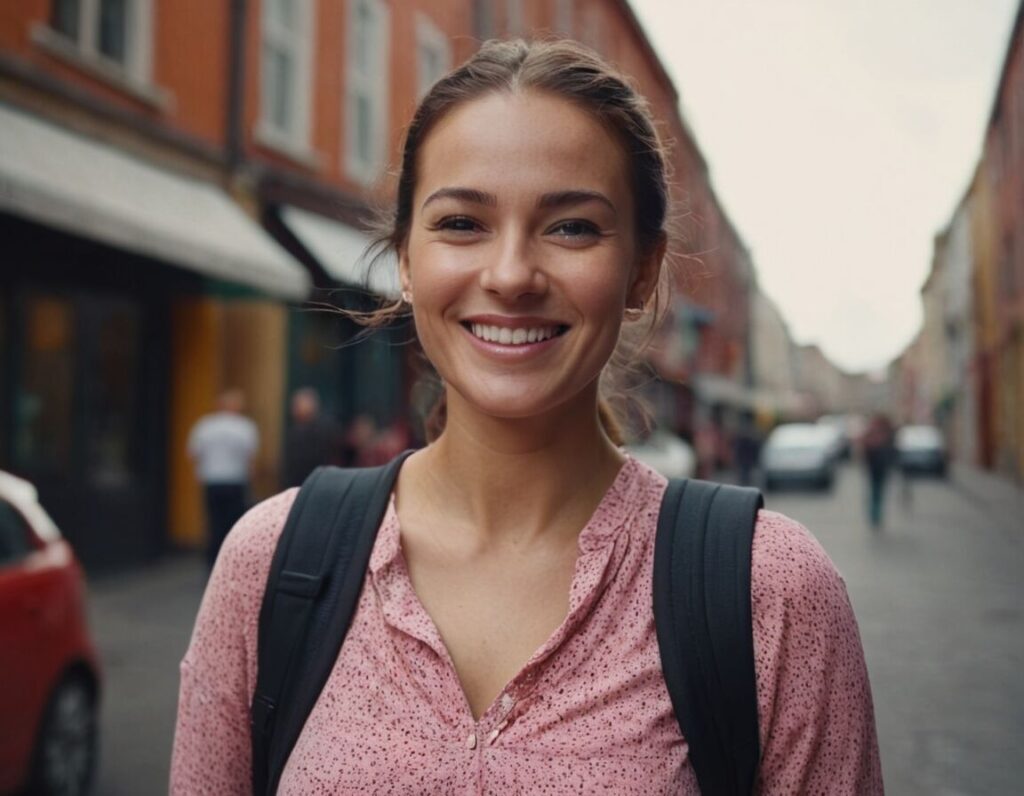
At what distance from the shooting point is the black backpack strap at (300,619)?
1.69 meters

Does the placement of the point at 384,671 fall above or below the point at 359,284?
below

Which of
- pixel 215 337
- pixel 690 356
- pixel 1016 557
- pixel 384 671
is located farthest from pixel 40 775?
pixel 690 356

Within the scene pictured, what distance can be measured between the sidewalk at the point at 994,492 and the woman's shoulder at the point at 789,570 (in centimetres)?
1922

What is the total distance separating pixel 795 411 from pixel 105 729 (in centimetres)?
8923

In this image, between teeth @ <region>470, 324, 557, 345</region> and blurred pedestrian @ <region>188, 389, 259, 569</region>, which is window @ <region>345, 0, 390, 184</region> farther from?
teeth @ <region>470, 324, 557, 345</region>

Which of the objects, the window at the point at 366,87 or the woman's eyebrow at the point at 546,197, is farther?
the window at the point at 366,87

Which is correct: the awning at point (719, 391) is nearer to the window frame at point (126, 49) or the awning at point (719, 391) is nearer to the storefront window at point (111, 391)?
the storefront window at point (111, 391)

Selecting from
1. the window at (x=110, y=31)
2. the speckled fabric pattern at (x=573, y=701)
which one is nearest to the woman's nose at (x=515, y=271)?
the speckled fabric pattern at (x=573, y=701)

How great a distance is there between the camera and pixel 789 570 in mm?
1614

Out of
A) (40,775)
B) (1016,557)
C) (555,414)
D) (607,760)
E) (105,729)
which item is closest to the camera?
(607,760)

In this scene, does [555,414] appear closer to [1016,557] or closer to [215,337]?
[215,337]

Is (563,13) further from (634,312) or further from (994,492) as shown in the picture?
(634,312)

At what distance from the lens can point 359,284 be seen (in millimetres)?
2426

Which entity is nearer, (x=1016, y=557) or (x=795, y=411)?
(x=1016, y=557)
